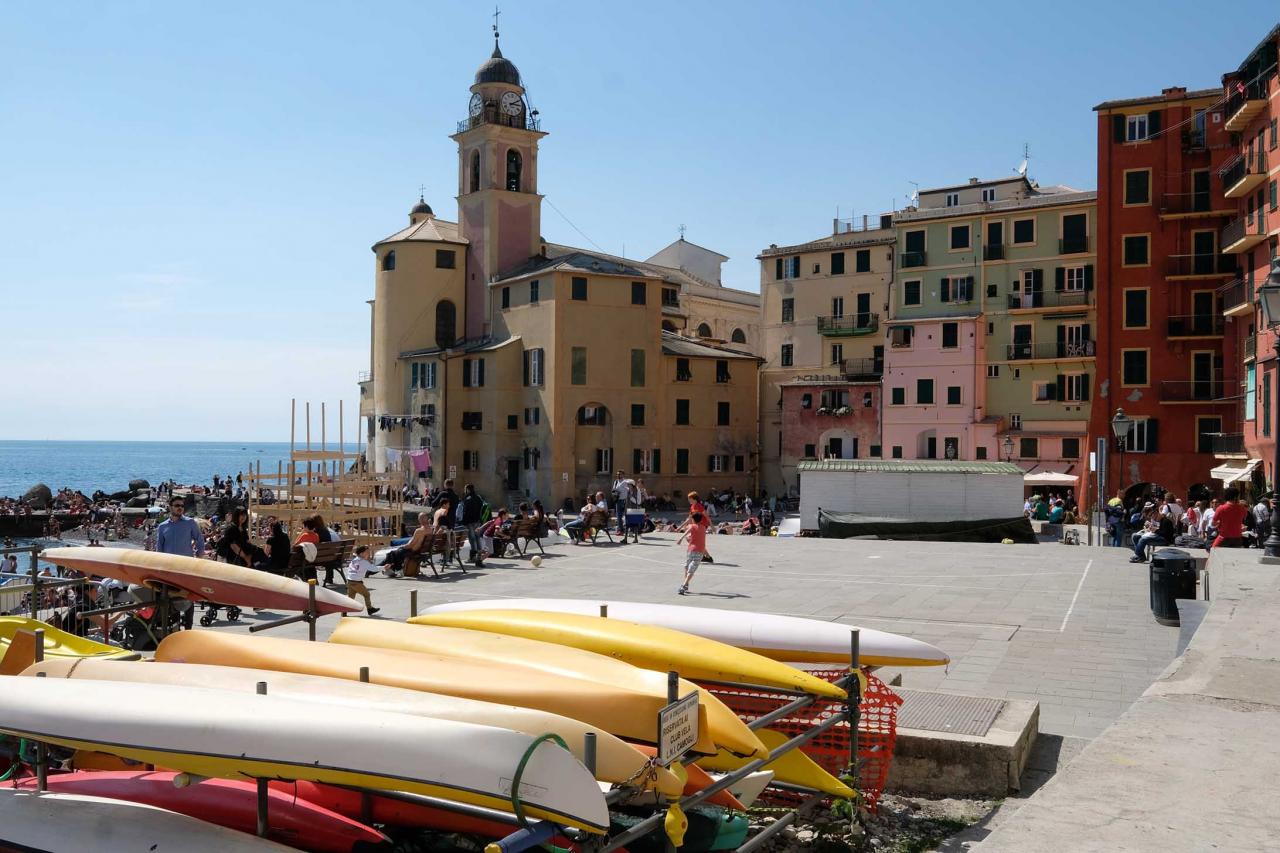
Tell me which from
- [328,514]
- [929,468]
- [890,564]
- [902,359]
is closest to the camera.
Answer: [890,564]

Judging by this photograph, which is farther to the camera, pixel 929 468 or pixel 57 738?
pixel 929 468

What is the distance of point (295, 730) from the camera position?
14.2ft

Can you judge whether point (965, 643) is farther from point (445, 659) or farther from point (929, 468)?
point (929, 468)

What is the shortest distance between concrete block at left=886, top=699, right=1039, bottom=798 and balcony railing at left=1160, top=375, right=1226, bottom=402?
137 feet

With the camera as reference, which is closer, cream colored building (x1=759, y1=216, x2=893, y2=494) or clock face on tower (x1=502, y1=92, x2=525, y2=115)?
cream colored building (x1=759, y1=216, x2=893, y2=494)

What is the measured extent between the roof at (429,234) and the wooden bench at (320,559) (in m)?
46.1

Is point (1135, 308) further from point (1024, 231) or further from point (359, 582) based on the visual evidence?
point (359, 582)

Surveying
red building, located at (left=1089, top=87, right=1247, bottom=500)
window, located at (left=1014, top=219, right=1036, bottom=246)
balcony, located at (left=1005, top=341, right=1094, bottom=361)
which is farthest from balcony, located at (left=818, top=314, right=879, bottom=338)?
red building, located at (left=1089, top=87, right=1247, bottom=500)

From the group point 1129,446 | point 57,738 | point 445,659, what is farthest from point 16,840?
point 1129,446

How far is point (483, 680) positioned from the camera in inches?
217

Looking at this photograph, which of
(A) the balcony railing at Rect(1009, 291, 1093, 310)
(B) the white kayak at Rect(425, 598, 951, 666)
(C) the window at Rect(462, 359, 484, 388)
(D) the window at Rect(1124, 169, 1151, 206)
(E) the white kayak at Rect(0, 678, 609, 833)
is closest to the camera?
(E) the white kayak at Rect(0, 678, 609, 833)

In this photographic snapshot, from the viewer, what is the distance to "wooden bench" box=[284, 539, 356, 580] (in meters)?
15.7

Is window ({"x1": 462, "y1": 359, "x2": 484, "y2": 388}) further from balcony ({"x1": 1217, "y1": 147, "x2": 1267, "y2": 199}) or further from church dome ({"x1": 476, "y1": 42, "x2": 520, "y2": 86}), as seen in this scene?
balcony ({"x1": 1217, "y1": 147, "x2": 1267, "y2": 199})

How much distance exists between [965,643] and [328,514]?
1626 cm
